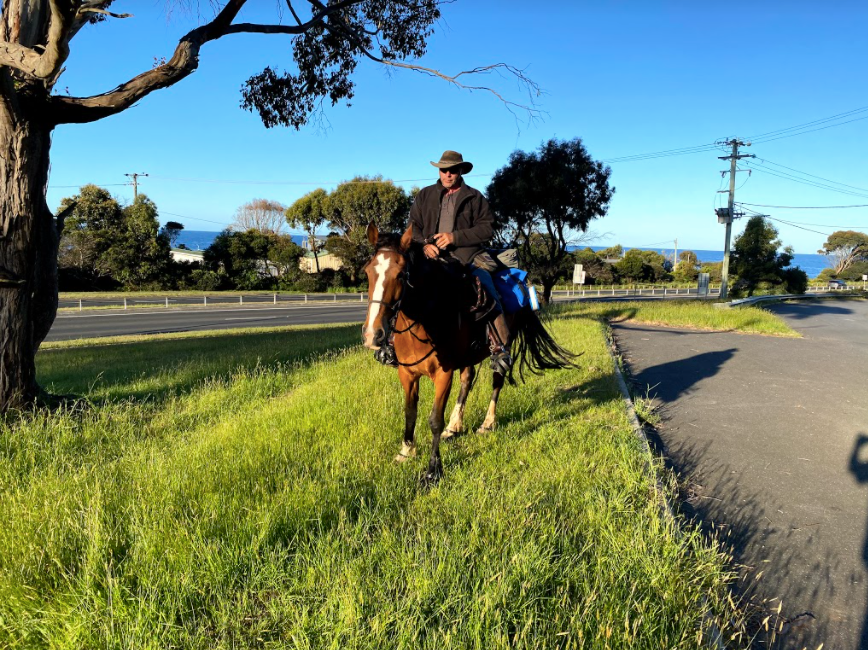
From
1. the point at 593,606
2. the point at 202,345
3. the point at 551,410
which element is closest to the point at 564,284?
the point at 202,345

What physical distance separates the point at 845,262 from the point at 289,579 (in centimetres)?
9810

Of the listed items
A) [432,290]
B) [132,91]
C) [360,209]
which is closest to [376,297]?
[432,290]

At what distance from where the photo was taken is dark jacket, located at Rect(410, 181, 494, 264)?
4.73m

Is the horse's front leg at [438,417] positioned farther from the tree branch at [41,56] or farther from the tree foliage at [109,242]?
the tree foliage at [109,242]

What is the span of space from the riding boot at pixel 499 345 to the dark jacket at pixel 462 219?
72 cm

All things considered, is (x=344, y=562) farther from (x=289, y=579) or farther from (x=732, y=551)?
(x=732, y=551)

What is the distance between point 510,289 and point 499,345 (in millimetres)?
975

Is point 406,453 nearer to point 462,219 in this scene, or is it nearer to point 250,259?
point 462,219

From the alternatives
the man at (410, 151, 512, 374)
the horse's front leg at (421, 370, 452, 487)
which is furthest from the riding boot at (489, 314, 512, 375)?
the horse's front leg at (421, 370, 452, 487)

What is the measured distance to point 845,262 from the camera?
2970 inches

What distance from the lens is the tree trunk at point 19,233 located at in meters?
5.30

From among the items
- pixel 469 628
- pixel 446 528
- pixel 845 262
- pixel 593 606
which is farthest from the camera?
pixel 845 262

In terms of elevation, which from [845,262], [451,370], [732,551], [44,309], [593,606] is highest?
[845,262]

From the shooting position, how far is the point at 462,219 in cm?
485
